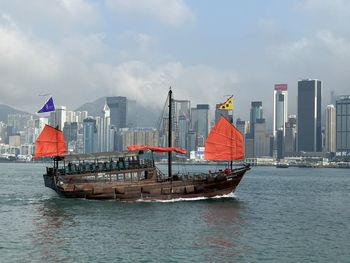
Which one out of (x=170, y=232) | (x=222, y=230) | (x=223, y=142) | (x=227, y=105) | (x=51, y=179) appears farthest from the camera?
(x=227, y=105)

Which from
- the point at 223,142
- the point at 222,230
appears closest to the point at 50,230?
the point at 222,230

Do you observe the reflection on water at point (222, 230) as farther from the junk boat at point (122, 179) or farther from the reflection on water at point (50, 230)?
the reflection on water at point (50, 230)

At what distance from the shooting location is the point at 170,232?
135 feet

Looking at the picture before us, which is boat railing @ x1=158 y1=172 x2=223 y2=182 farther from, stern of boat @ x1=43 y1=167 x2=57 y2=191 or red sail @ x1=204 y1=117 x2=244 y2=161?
stern of boat @ x1=43 y1=167 x2=57 y2=191

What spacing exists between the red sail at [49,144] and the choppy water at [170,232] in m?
5.56

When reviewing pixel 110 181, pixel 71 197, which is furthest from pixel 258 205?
pixel 71 197

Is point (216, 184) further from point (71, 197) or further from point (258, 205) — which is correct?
point (71, 197)

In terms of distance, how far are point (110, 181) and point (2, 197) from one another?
1563 cm

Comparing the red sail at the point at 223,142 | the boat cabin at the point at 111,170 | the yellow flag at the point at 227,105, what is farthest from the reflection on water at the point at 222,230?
the yellow flag at the point at 227,105

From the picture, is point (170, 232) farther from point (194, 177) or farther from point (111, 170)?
point (194, 177)

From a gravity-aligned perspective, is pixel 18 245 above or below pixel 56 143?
below

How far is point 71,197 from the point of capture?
60.0 meters

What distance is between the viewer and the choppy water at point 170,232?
110ft

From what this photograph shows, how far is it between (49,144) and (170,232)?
27682 mm
